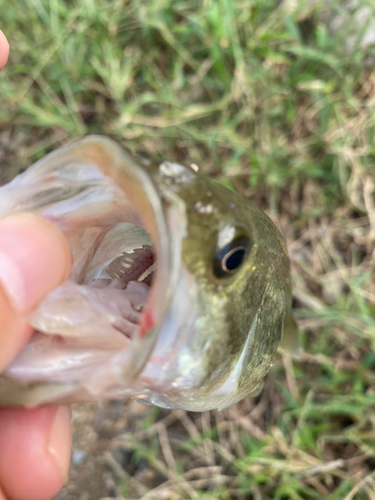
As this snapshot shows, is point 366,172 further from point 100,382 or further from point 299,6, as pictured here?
point 100,382

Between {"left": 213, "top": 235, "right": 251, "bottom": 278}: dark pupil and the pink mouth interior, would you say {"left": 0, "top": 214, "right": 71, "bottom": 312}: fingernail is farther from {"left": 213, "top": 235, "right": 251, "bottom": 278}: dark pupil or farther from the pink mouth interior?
{"left": 213, "top": 235, "right": 251, "bottom": 278}: dark pupil

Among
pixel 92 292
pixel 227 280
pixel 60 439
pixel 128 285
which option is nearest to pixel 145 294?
pixel 128 285

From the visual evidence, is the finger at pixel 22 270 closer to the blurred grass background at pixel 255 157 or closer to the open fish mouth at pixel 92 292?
the open fish mouth at pixel 92 292

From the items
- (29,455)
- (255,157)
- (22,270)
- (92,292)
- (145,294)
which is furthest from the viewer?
(255,157)

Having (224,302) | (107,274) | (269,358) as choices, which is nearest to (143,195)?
(224,302)

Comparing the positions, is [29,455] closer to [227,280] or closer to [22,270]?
[22,270]
